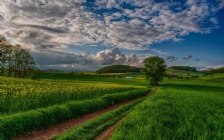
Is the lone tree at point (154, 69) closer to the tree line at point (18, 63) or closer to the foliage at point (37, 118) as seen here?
the tree line at point (18, 63)

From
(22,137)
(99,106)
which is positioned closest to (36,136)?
(22,137)

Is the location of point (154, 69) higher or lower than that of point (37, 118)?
higher

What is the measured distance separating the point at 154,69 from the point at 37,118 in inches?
2992

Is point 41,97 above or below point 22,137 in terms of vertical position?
above

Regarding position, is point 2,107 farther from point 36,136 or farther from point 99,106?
point 99,106

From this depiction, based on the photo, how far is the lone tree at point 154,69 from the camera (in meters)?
86.7

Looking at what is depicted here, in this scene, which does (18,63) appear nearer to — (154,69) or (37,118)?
(154,69)

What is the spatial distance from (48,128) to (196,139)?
9838mm

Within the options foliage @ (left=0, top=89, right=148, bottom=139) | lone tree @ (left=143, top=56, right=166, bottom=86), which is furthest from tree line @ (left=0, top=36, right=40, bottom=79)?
foliage @ (left=0, top=89, right=148, bottom=139)

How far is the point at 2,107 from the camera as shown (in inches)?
606

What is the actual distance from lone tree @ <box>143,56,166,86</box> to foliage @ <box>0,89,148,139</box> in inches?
2639

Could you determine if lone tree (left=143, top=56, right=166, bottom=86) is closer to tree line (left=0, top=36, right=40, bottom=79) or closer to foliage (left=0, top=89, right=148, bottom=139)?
tree line (left=0, top=36, right=40, bottom=79)

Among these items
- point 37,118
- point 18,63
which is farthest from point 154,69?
point 37,118

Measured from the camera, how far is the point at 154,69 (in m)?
86.8
